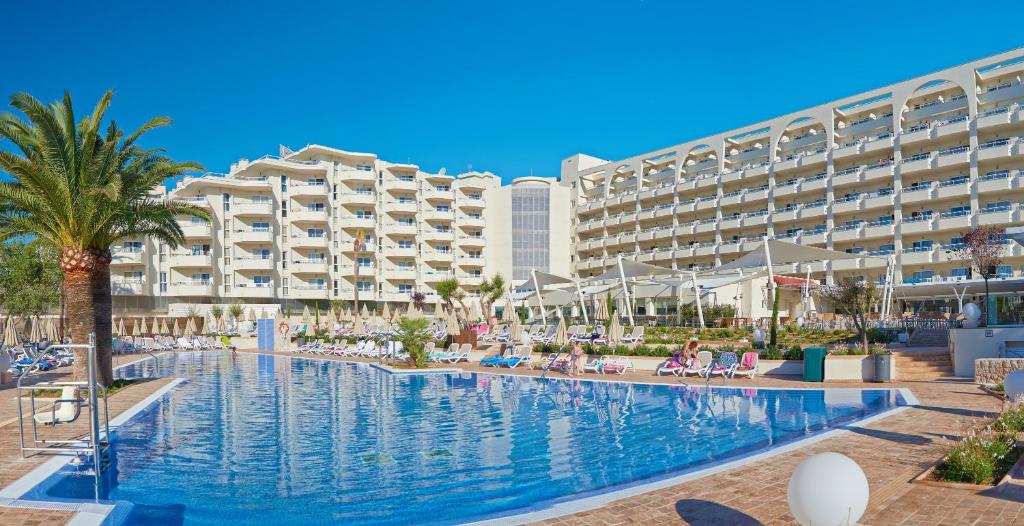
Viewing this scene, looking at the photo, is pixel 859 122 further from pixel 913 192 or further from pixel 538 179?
pixel 538 179

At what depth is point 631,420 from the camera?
12.6m

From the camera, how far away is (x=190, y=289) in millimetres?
57906

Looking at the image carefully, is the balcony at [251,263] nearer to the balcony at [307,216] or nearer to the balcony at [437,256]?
the balcony at [307,216]

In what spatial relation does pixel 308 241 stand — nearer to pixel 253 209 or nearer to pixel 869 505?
pixel 253 209

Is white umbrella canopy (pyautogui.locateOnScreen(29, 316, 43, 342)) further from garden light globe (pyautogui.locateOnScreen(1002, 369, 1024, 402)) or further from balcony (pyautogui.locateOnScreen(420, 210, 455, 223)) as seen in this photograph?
garden light globe (pyautogui.locateOnScreen(1002, 369, 1024, 402))

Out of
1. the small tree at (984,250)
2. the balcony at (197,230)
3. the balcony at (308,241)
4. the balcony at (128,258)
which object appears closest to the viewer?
the small tree at (984,250)

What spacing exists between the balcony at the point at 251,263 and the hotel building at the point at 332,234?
0.29 feet

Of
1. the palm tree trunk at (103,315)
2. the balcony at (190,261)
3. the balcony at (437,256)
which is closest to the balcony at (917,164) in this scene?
the balcony at (437,256)

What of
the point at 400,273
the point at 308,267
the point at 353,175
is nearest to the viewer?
the point at 308,267

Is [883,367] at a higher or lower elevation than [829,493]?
lower

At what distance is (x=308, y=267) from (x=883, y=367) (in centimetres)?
5345

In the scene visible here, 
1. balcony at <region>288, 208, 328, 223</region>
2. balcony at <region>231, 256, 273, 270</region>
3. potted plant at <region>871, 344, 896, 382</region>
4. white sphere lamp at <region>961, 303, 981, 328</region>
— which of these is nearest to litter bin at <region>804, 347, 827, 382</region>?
potted plant at <region>871, 344, 896, 382</region>

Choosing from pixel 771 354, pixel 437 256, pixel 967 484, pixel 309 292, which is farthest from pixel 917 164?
pixel 309 292

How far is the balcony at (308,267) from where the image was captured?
6175 centimetres
